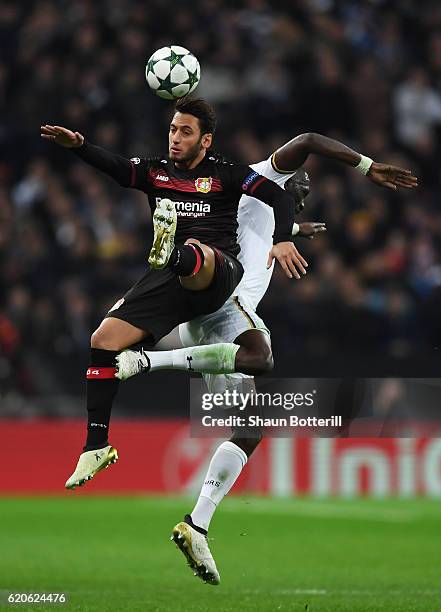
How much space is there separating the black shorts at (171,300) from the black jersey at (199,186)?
252 mm

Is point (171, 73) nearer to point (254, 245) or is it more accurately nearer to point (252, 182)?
point (252, 182)

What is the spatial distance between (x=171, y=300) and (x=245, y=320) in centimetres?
55

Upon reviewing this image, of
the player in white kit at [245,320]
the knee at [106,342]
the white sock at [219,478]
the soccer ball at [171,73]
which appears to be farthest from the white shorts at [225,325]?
the soccer ball at [171,73]

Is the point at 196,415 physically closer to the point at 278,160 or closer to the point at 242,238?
the point at 242,238

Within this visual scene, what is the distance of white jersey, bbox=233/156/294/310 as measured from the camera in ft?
29.3

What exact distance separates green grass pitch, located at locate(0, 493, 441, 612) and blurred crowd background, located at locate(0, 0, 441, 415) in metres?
1.53

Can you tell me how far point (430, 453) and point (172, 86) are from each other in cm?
748

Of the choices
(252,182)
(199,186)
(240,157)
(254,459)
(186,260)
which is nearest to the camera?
(186,260)

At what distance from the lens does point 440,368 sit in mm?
14336

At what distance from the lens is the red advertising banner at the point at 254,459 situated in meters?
14.9

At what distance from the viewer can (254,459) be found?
49.4ft

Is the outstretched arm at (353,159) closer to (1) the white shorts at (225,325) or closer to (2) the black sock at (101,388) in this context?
(1) the white shorts at (225,325)

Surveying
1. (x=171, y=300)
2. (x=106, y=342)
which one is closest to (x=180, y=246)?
(x=171, y=300)

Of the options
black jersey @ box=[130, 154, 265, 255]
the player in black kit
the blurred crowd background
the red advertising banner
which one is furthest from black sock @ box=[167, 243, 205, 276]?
→ the red advertising banner
